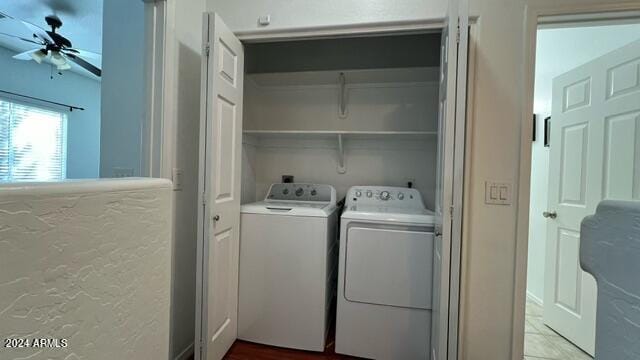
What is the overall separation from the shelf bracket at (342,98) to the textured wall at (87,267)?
194cm

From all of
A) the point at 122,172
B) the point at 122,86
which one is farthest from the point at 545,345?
the point at 122,86

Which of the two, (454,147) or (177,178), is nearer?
(454,147)

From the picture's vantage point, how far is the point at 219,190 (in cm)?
149

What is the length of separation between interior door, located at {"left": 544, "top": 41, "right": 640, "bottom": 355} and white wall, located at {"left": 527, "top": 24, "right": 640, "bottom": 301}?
293mm

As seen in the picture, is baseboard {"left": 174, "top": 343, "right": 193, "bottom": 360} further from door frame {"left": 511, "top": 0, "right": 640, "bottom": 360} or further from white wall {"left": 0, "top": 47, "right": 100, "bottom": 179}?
white wall {"left": 0, "top": 47, "right": 100, "bottom": 179}

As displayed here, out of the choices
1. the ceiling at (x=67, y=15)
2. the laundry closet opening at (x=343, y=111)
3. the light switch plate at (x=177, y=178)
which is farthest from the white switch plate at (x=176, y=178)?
the ceiling at (x=67, y=15)

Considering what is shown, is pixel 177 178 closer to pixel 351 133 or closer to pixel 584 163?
pixel 351 133

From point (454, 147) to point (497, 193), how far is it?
0.49 meters

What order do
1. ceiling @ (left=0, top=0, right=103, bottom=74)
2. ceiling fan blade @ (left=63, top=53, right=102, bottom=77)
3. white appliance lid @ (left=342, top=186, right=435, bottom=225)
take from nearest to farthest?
white appliance lid @ (left=342, top=186, right=435, bottom=225) → ceiling @ (left=0, top=0, right=103, bottom=74) → ceiling fan blade @ (left=63, top=53, right=102, bottom=77)

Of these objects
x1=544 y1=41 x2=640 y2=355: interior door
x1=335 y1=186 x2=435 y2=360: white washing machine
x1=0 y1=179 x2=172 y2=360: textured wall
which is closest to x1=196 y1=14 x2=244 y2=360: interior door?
x1=335 y1=186 x2=435 y2=360: white washing machine

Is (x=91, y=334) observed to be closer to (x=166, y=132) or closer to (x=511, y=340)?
(x=166, y=132)

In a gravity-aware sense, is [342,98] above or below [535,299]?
above

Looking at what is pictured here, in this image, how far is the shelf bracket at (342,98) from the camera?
2305mm

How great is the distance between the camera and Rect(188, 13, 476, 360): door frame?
1.11m
